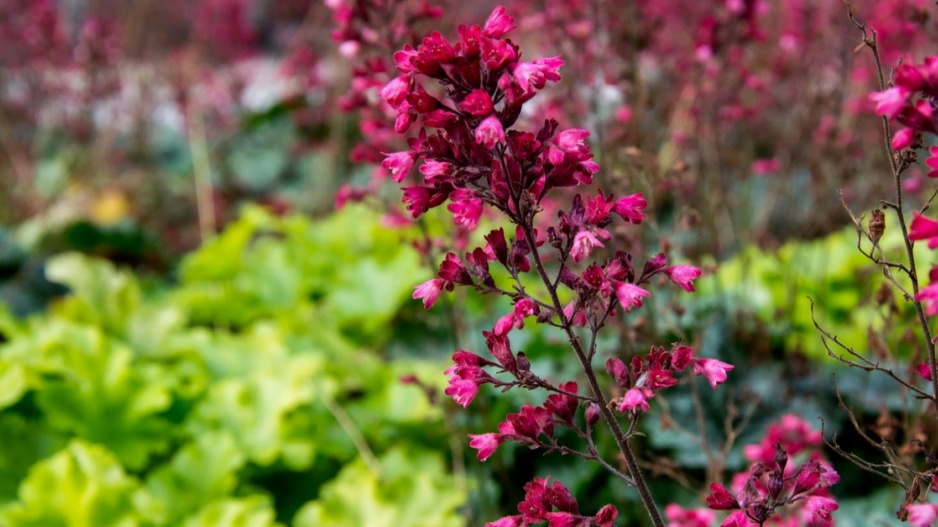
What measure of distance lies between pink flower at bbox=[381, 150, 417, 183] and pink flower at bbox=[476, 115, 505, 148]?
0.43ft

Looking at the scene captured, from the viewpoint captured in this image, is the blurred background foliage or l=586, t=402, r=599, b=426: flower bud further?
the blurred background foliage

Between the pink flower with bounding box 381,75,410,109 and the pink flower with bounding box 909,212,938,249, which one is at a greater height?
the pink flower with bounding box 381,75,410,109

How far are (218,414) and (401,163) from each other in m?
1.72

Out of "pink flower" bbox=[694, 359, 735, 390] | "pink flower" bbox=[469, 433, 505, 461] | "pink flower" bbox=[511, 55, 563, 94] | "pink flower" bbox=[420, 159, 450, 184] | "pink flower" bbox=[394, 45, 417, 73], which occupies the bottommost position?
"pink flower" bbox=[469, 433, 505, 461]

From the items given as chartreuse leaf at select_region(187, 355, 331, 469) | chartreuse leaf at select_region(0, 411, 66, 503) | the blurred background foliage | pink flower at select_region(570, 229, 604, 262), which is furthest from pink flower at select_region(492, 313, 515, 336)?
chartreuse leaf at select_region(0, 411, 66, 503)

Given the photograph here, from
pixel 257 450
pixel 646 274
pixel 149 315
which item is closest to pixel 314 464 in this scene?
pixel 257 450

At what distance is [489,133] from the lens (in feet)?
2.85

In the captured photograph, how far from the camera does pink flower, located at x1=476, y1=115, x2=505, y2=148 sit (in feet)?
2.85

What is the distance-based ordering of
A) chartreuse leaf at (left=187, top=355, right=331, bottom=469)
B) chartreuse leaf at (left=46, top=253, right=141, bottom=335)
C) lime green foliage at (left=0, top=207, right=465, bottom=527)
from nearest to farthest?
lime green foliage at (left=0, top=207, right=465, bottom=527) < chartreuse leaf at (left=187, top=355, right=331, bottom=469) < chartreuse leaf at (left=46, top=253, right=141, bottom=335)

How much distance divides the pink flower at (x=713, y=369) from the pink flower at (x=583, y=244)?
196mm

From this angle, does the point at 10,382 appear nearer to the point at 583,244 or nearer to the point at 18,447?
the point at 18,447

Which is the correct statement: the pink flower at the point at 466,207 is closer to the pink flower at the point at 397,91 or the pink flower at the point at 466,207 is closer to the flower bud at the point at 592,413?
the pink flower at the point at 397,91

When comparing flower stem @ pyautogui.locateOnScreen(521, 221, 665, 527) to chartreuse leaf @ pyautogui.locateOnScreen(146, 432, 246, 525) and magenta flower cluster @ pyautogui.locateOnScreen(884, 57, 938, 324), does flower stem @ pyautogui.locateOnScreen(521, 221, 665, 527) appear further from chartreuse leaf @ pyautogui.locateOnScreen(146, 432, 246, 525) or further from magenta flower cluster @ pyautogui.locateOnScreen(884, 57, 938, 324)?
chartreuse leaf @ pyautogui.locateOnScreen(146, 432, 246, 525)

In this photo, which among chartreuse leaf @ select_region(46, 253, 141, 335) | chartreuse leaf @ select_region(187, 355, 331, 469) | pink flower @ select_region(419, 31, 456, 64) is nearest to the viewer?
pink flower @ select_region(419, 31, 456, 64)
